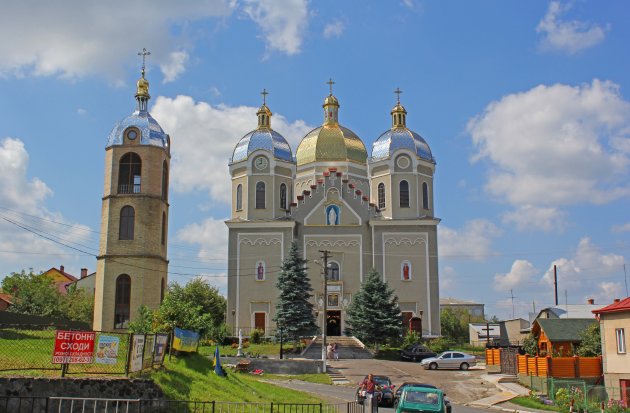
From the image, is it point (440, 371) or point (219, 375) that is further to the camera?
point (440, 371)

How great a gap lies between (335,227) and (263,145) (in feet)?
30.5

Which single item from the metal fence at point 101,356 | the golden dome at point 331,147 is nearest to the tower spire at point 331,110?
the golden dome at point 331,147

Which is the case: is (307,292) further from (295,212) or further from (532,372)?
(532,372)

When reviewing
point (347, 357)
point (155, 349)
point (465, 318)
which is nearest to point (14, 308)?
point (347, 357)

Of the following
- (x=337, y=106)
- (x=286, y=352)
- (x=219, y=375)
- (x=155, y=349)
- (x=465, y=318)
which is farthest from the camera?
(x=465, y=318)

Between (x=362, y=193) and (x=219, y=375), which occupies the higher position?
(x=362, y=193)

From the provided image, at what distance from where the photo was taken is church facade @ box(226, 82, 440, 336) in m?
55.4

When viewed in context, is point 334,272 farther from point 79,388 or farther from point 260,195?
point 79,388

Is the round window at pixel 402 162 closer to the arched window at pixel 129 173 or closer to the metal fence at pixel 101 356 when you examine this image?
the arched window at pixel 129 173

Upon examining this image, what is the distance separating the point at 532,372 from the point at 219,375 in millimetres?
15951

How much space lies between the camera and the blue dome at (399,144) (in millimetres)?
59084

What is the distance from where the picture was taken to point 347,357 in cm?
4694

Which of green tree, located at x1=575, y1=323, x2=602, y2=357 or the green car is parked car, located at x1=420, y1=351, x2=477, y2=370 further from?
the green car

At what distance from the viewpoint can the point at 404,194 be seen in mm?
57938
